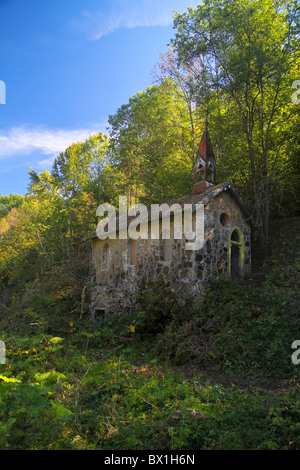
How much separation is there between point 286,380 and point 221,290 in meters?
4.09

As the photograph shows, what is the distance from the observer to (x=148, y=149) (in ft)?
76.7

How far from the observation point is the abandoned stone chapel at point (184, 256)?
11469 millimetres

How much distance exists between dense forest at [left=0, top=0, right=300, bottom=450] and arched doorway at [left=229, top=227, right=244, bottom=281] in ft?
3.82

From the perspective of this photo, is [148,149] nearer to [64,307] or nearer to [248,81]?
[248,81]

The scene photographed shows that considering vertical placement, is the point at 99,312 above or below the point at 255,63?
below

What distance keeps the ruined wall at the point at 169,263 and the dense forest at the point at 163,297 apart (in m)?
0.85

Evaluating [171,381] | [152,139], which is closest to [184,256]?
[171,381]

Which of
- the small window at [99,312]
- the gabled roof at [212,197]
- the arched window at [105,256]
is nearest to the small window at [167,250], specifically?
the gabled roof at [212,197]

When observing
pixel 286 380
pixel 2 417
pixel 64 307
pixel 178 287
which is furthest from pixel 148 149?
pixel 2 417

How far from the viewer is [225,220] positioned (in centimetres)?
1299

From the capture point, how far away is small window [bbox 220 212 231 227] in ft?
42.1

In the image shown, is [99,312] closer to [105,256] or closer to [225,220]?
[105,256]

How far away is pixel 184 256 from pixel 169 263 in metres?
0.81

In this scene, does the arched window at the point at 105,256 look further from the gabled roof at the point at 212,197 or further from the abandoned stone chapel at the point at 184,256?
the gabled roof at the point at 212,197
